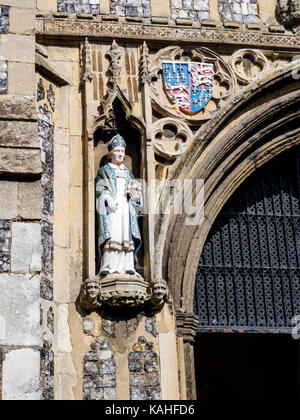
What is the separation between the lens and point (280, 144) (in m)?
12.3

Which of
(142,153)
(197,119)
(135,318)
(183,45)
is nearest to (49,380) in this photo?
(135,318)

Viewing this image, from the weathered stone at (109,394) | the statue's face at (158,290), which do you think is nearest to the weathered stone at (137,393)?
the weathered stone at (109,394)

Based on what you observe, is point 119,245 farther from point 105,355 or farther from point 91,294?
point 105,355

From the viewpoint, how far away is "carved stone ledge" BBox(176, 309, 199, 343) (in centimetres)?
1086

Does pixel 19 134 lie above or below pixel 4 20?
below

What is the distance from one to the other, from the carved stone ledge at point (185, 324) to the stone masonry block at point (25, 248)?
3.04 meters

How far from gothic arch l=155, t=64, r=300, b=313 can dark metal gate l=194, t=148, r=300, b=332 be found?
1.82ft

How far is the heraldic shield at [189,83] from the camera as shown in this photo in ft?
38.7

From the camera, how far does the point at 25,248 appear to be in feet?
27.1

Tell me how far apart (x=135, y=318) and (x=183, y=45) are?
12.4ft

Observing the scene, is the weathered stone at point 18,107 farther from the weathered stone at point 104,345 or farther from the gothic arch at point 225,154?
the weathered stone at point 104,345

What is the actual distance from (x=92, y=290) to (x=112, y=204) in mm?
1075

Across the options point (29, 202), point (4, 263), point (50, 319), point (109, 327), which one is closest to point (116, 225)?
point (109, 327)
